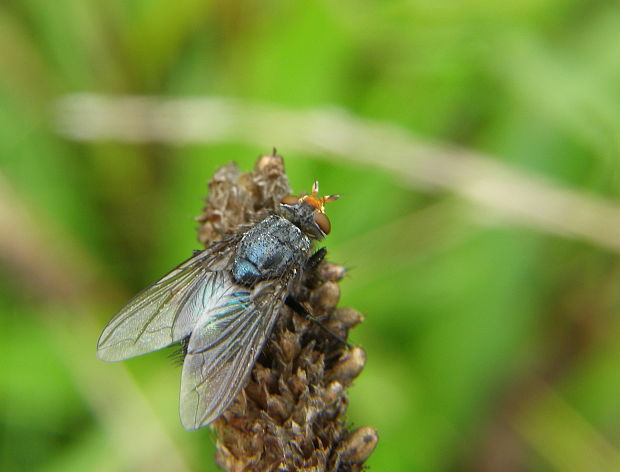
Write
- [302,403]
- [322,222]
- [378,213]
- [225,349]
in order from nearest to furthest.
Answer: [302,403] < [225,349] < [322,222] < [378,213]

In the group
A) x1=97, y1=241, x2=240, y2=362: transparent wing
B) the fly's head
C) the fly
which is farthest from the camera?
the fly's head

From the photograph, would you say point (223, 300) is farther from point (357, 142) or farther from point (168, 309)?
point (357, 142)

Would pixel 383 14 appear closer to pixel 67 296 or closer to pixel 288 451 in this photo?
pixel 67 296

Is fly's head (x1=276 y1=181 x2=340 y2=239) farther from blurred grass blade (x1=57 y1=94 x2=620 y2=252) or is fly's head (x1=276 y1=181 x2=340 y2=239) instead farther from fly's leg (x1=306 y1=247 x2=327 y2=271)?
blurred grass blade (x1=57 y1=94 x2=620 y2=252)

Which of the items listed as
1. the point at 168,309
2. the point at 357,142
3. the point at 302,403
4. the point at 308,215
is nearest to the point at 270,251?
the point at 308,215

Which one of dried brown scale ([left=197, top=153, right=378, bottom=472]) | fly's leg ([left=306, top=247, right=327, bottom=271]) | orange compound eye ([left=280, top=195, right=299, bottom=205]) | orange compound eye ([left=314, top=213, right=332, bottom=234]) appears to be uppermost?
orange compound eye ([left=280, top=195, right=299, bottom=205])

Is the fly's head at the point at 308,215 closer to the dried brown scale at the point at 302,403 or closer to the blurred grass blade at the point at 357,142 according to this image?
the dried brown scale at the point at 302,403

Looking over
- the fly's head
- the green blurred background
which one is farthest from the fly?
the green blurred background

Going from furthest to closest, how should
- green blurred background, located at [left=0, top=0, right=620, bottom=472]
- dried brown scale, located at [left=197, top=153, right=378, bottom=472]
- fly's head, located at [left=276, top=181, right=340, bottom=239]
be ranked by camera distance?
green blurred background, located at [left=0, top=0, right=620, bottom=472]
fly's head, located at [left=276, top=181, right=340, bottom=239]
dried brown scale, located at [left=197, top=153, right=378, bottom=472]
